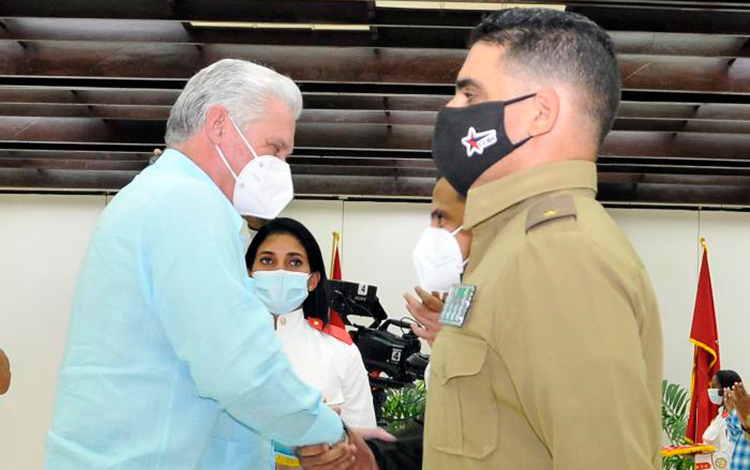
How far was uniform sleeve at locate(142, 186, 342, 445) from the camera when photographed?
1688 mm

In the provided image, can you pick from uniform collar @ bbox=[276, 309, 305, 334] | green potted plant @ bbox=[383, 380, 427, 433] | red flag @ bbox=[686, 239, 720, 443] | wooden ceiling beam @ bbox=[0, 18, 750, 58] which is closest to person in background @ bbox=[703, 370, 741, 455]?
red flag @ bbox=[686, 239, 720, 443]

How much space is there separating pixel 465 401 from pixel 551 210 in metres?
0.28

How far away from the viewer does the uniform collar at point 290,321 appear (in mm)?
3553

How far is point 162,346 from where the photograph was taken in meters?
1.75

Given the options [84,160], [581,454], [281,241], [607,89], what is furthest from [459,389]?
[84,160]

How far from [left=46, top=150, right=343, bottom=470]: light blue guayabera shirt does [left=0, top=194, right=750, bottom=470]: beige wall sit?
31.7ft

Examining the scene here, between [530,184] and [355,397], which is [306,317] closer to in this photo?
[355,397]

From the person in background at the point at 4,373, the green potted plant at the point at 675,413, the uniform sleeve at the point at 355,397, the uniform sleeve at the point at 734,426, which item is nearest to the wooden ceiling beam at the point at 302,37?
the uniform sleeve at the point at 734,426

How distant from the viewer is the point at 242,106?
6.66 ft

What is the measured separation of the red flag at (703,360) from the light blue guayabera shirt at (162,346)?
312 inches

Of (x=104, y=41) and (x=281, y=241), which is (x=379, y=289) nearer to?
(x=104, y=41)

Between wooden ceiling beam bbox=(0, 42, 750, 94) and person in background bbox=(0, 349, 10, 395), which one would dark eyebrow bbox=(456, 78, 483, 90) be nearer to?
person in background bbox=(0, 349, 10, 395)

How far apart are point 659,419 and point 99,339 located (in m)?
0.98

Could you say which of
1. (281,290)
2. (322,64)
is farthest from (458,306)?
(322,64)
